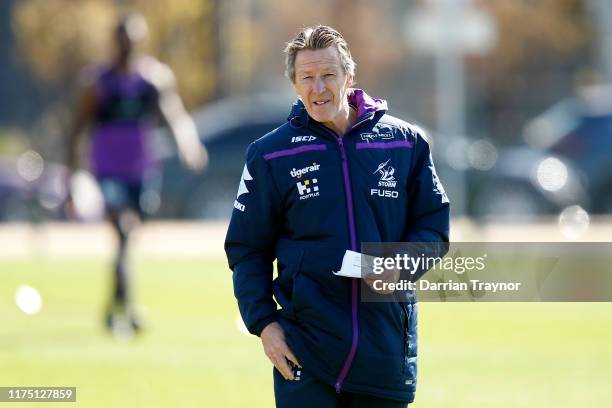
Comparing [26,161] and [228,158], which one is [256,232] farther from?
[26,161]

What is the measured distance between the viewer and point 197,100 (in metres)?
40.0

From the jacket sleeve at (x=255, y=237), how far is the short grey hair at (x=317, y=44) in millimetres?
340

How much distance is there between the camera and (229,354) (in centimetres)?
1061

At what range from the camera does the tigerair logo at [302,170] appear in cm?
526

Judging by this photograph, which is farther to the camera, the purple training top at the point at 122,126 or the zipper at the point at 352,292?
the purple training top at the point at 122,126

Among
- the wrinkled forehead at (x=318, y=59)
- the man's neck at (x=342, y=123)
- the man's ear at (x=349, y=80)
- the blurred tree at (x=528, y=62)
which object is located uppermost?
the blurred tree at (x=528, y=62)

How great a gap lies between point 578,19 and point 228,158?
20.4 metres

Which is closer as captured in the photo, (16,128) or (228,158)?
(228,158)

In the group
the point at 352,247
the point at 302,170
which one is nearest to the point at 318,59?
the point at 302,170

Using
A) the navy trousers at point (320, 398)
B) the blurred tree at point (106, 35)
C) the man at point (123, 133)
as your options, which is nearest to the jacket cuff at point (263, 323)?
the navy trousers at point (320, 398)

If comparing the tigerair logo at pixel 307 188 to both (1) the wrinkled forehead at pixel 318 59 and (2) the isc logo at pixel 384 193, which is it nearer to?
(2) the isc logo at pixel 384 193

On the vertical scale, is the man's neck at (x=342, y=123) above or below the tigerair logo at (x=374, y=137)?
above

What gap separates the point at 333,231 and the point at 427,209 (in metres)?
0.38

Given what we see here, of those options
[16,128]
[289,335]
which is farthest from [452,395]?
[16,128]
